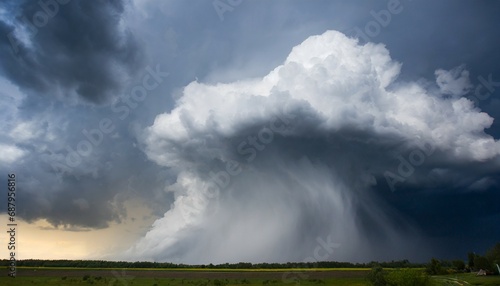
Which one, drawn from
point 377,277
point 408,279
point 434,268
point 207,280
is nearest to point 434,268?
point 434,268

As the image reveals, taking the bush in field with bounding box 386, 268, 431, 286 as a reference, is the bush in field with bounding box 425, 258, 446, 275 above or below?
below

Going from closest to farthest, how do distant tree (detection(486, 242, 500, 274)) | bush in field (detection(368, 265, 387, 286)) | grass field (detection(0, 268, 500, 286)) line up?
1. bush in field (detection(368, 265, 387, 286))
2. grass field (detection(0, 268, 500, 286))
3. distant tree (detection(486, 242, 500, 274))

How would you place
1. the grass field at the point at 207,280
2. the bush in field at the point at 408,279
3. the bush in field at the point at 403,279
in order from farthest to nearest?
the grass field at the point at 207,280, the bush in field at the point at 403,279, the bush in field at the point at 408,279

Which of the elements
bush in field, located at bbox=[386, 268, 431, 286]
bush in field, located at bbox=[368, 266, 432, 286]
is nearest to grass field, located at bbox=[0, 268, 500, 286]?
bush in field, located at bbox=[368, 266, 432, 286]

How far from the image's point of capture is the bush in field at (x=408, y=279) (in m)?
101

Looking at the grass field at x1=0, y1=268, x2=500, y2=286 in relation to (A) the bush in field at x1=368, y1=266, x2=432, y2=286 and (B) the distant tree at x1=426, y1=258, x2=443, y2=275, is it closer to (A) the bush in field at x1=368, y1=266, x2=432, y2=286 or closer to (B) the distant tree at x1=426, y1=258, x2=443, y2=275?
(A) the bush in field at x1=368, y1=266, x2=432, y2=286

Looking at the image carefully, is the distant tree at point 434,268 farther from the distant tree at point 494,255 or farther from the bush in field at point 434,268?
the distant tree at point 494,255

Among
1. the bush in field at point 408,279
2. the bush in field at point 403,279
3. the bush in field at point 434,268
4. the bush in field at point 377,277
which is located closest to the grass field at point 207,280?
the bush in field at point 377,277

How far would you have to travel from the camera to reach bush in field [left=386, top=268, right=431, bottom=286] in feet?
333

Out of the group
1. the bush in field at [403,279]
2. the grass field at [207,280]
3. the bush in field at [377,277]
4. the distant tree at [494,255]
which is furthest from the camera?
the distant tree at [494,255]

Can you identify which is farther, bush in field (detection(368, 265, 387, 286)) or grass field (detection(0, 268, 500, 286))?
grass field (detection(0, 268, 500, 286))

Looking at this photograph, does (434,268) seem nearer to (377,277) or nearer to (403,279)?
(377,277)

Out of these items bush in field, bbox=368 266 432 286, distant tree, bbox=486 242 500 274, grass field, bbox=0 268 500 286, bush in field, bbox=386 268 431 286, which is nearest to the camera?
bush in field, bbox=386 268 431 286

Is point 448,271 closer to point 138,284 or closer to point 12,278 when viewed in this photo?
point 138,284
